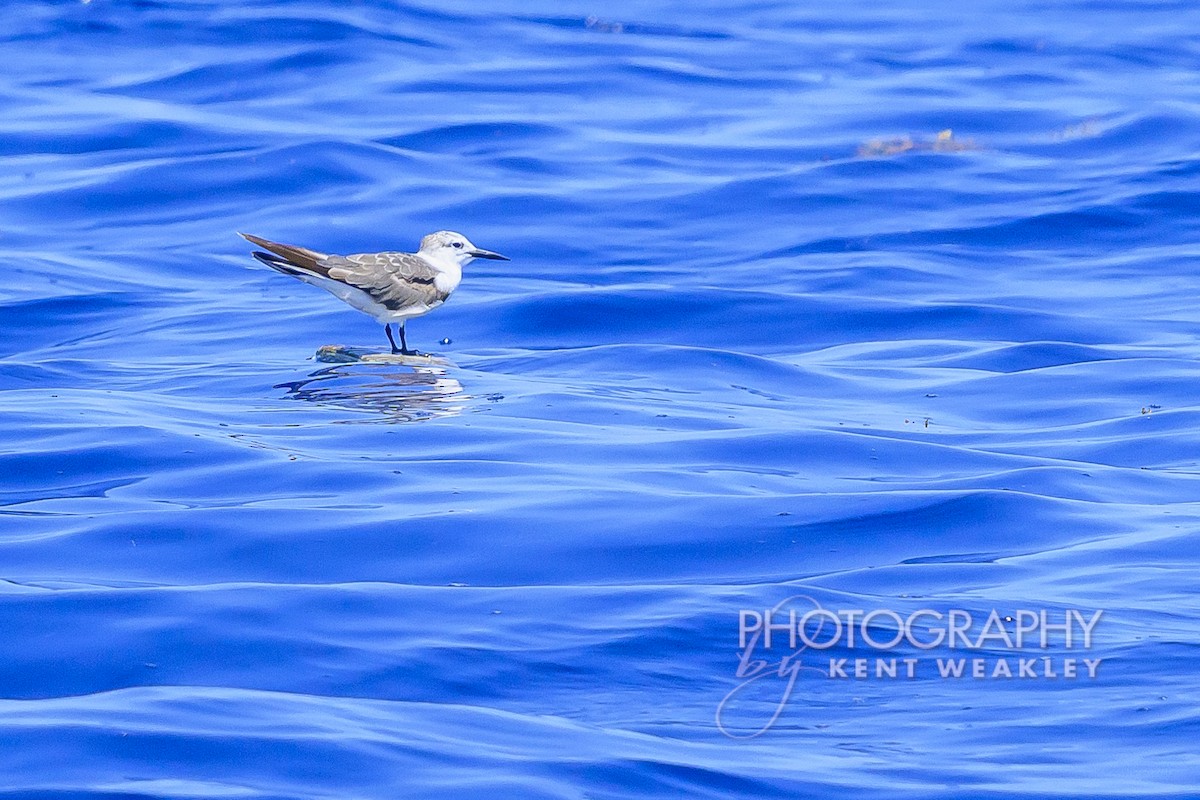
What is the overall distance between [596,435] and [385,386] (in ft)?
5.46

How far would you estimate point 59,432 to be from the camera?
9.76 m

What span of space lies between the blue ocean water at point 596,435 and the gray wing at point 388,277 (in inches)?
23.3

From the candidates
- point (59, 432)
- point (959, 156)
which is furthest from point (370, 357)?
point (959, 156)

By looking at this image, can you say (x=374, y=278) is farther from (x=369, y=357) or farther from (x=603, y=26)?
(x=603, y=26)

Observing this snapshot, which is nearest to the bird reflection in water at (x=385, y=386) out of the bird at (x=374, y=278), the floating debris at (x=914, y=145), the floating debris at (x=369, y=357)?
the floating debris at (x=369, y=357)

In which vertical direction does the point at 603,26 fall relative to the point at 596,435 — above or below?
above

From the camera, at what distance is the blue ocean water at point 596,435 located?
5.79m

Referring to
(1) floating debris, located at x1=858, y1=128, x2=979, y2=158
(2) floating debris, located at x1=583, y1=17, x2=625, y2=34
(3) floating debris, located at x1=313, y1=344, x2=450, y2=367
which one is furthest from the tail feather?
(2) floating debris, located at x1=583, y1=17, x2=625, y2=34

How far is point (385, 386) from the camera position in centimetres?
1091

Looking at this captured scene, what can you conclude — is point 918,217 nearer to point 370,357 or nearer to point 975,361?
point 975,361

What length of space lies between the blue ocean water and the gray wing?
592 mm

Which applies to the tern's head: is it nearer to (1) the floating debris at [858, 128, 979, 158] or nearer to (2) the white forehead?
(2) the white forehead

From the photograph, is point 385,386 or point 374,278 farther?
point 374,278

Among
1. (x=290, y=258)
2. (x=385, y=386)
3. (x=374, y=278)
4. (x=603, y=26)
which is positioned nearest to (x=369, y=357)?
(x=374, y=278)
